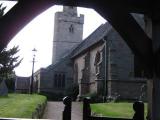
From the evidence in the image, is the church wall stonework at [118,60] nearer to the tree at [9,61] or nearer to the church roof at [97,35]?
the church roof at [97,35]

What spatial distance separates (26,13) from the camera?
441 cm

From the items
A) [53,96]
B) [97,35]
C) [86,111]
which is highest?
[97,35]

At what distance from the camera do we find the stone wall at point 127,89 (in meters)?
31.1

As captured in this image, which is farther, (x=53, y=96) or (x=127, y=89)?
(x=53, y=96)

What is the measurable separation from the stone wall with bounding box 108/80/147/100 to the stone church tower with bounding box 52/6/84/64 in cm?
3792

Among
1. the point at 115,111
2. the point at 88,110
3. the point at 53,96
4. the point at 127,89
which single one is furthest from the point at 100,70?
the point at 88,110

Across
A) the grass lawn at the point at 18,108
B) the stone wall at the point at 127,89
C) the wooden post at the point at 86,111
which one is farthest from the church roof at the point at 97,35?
the wooden post at the point at 86,111

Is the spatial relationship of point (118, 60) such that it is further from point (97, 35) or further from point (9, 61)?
point (9, 61)

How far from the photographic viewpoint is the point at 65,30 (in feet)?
229

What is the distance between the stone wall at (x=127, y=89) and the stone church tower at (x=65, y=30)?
37.9m

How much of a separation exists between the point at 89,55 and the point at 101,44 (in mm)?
5113

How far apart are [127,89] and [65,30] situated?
131 ft

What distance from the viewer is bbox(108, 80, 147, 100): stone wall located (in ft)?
102

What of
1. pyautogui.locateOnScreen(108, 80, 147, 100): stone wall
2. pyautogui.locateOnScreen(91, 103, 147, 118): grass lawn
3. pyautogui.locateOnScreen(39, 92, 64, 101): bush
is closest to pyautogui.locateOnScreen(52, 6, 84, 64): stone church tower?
pyautogui.locateOnScreen(39, 92, 64, 101): bush
